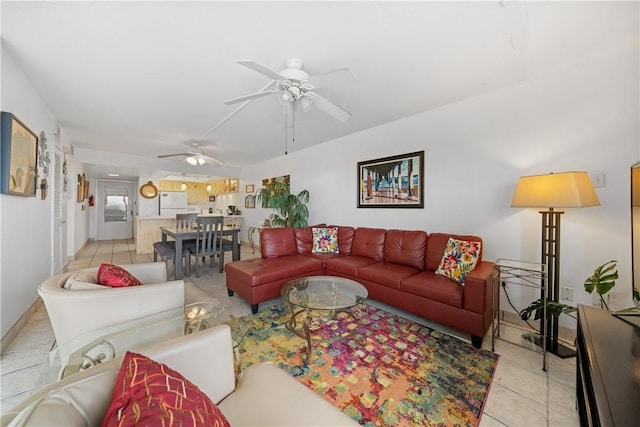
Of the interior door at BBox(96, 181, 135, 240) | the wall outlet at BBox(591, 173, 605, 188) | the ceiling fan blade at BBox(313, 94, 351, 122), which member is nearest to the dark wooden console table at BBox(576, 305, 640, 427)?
the wall outlet at BBox(591, 173, 605, 188)

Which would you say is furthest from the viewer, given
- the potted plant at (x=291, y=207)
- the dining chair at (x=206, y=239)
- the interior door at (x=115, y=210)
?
the interior door at (x=115, y=210)

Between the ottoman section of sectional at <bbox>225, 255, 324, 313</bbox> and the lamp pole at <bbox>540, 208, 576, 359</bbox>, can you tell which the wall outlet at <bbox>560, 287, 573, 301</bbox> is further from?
the ottoman section of sectional at <bbox>225, 255, 324, 313</bbox>

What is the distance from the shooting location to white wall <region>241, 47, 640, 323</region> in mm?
1982

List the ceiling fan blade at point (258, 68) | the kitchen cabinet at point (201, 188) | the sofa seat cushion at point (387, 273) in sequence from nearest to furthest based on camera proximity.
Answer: the ceiling fan blade at point (258, 68) < the sofa seat cushion at point (387, 273) < the kitchen cabinet at point (201, 188)

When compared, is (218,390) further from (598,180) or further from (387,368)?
(598,180)

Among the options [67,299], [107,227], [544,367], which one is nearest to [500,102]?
[544,367]

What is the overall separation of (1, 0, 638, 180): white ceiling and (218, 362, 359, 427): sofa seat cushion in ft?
6.90

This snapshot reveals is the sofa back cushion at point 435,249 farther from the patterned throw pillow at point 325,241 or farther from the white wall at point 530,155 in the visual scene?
the patterned throw pillow at point 325,241

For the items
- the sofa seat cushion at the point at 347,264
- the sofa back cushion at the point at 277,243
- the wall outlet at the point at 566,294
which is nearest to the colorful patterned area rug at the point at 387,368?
the sofa seat cushion at the point at 347,264

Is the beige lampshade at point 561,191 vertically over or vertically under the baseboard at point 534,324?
over

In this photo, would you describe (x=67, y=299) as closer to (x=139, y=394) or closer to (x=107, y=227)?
(x=139, y=394)

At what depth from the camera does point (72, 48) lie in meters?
1.91

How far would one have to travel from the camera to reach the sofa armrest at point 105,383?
0.49m

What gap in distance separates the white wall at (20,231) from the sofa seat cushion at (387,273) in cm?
326
